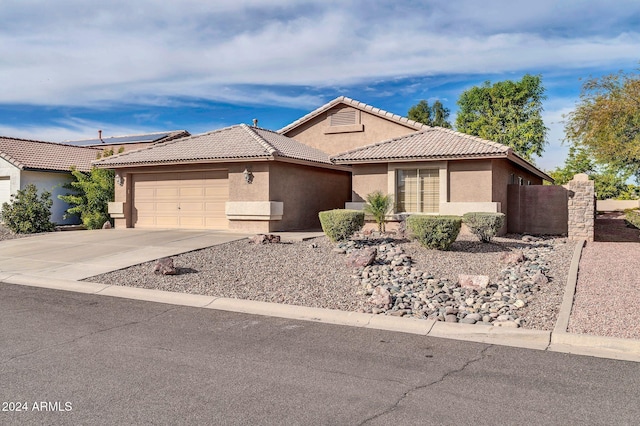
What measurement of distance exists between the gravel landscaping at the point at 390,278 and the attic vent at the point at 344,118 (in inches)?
458

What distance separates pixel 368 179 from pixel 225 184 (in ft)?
18.1

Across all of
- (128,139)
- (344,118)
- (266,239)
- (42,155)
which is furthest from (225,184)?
(128,139)

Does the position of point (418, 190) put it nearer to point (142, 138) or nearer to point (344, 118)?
point (344, 118)

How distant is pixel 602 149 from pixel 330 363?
2624cm

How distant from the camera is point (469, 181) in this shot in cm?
1700

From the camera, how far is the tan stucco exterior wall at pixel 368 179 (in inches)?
720

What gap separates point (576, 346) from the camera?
Result: 6.50 meters

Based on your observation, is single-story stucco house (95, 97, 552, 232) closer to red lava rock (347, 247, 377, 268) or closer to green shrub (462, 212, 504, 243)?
green shrub (462, 212, 504, 243)

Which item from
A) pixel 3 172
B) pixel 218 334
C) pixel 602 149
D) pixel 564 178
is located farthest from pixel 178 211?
pixel 564 178

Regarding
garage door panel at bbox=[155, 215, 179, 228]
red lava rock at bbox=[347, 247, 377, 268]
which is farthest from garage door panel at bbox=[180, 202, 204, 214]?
red lava rock at bbox=[347, 247, 377, 268]

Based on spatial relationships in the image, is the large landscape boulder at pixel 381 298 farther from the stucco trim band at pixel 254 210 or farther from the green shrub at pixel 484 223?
the stucco trim band at pixel 254 210

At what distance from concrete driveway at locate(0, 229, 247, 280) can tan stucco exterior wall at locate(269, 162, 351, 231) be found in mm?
2481

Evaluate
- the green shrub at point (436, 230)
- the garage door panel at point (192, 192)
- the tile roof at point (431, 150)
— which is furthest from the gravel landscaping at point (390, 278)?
the garage door panel at point (192, 192)

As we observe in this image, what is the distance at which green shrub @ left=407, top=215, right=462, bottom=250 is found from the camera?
1227 centimetres
